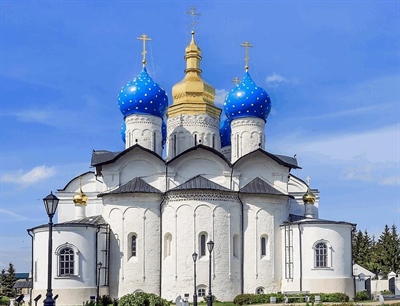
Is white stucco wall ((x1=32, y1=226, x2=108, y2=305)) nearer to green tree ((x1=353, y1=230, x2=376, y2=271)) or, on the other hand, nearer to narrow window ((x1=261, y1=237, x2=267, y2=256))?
narrow window ((x1=261, y1=237, x2=267, y2=256))

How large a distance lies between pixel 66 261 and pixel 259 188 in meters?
9.82

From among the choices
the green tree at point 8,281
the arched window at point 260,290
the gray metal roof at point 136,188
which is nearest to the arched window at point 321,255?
the arched window at point 260,290

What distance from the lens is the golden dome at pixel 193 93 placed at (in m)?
37.8

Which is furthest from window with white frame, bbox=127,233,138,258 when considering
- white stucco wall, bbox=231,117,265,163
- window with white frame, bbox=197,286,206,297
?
white stucco wall, bbox=231,117,265,163

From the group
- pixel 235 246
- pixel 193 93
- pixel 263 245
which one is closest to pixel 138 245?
Result: pixel 235 246

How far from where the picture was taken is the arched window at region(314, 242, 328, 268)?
31094 mm

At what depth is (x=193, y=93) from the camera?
38.2m

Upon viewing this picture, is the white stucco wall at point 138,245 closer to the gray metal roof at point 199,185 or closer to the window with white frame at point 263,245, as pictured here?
the gray metal roof at point 199,185

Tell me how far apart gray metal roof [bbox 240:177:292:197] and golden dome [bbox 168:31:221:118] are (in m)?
6.58

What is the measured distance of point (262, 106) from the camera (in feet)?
116

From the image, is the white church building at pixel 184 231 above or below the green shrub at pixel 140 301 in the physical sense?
above

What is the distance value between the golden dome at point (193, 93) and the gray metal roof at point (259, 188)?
6583 millimetres

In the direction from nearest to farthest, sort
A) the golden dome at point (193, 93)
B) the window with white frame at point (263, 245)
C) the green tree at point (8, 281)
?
the window with white frame at point (263, 245) < the golden dome at point (193, 93) < the green tree at point (8, 281)

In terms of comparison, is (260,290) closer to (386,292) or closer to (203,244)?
(203,244)
